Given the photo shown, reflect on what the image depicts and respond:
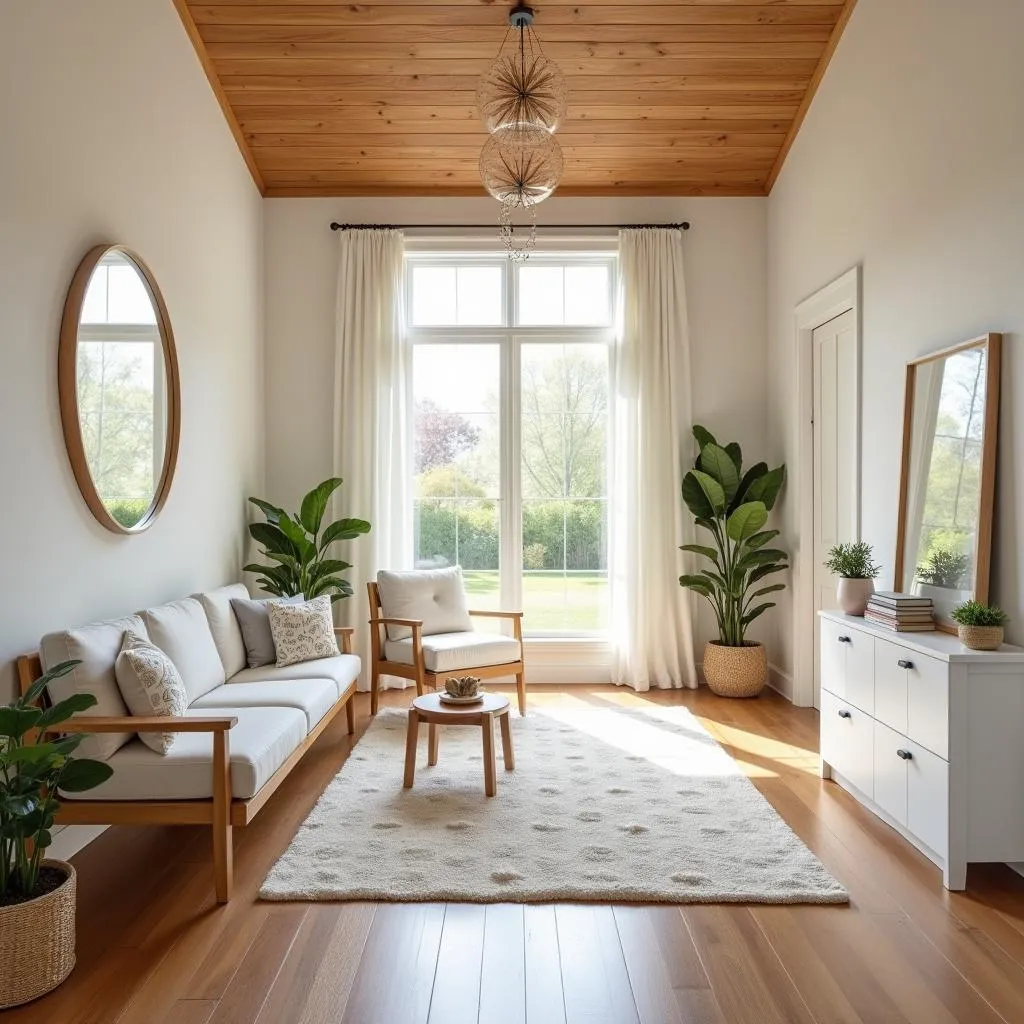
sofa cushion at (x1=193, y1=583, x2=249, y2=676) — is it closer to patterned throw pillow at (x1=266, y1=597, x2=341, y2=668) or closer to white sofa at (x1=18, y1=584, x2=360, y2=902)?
patterned throw pillow at (x1=266, y1=597, x2=341, y2=668)

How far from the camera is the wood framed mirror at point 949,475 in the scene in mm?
3164

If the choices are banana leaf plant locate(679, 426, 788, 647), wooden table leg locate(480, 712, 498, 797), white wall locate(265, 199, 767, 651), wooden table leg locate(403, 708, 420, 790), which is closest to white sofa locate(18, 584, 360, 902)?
wooden table leg locate(403, 708, 420, 790)

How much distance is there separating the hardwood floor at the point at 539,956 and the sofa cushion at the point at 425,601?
217cm

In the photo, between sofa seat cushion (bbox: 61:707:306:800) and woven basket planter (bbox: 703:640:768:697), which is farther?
woven basket planter (bbox: 703:640:768:697)

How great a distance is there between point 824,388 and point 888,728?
96.6 inches

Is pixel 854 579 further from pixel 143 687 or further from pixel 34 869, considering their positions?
pixel 34 869

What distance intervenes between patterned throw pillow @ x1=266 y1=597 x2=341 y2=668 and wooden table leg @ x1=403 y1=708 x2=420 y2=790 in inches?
36.6

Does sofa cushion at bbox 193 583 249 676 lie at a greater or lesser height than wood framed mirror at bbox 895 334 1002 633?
lesser

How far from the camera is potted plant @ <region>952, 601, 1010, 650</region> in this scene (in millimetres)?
2902

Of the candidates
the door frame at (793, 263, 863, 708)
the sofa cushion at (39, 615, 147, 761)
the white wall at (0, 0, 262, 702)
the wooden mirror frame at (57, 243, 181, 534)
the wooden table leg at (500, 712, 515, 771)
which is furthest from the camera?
the door frame at (793, 263, 863, 708)

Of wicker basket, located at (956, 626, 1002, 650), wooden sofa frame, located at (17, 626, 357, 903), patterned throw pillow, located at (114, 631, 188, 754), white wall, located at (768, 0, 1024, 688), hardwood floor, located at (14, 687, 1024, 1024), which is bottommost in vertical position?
hardwood floor, located at (14, 687, 1024, 1024)

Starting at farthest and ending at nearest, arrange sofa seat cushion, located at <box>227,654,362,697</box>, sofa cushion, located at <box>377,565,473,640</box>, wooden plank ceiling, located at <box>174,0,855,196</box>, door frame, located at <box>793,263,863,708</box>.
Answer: door frame, located at <box>793,263,863,708</box> < sofa cushion, located at <box>377,565,473,640</box> < wooden plank ceiling, located at <box>174,0,855,196</box> < sofa seat cushion, located at <box>227,654,362,697</box>

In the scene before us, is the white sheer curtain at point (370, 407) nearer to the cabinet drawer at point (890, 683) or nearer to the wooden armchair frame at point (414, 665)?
the wooden armchair frame at point (414, 665)

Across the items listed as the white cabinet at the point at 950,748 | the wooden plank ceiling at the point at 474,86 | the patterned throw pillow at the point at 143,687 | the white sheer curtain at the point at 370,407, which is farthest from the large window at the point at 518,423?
the patterned throw pillow at the point at 143,687
